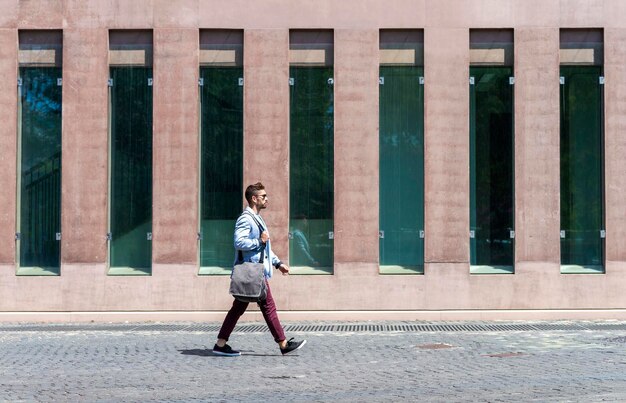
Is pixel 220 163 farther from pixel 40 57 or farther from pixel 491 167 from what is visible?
pixel 491 167

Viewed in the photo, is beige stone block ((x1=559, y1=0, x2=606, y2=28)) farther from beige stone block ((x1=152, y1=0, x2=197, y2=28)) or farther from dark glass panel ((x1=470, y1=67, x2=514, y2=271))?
beige stone block ((x1=152, y1=0, x2=197, y2=28))

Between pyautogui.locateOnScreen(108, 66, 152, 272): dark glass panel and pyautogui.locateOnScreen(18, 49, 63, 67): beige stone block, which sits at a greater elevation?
pyautogui.locateOnScreen(18, 49, 63, 67): beige stone block

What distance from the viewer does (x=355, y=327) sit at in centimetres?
1681

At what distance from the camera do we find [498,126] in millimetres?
18109

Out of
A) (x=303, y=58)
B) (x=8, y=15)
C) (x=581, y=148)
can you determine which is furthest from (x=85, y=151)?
(x=581, y=148)

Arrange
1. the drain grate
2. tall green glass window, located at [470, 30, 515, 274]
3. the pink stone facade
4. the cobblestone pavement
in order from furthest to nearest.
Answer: tall green glass window, located at [470, 30, 515, 274] < the pink stone facade < the drain grate < the cobblestone pavement

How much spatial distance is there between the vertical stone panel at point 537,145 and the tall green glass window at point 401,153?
1.53m

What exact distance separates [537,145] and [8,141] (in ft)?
27.2

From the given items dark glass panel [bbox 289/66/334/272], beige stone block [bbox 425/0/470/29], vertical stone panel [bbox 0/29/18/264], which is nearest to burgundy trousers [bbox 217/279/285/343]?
dark glass panel [bbox 289/66/334/272]

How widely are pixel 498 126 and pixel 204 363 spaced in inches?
299

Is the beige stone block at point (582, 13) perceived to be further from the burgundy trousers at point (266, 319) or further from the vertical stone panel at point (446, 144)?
the burgundy trousers at point (266, 319)

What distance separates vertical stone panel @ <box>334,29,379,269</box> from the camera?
58.6 feet

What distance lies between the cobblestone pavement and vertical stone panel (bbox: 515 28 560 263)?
2.56 meters

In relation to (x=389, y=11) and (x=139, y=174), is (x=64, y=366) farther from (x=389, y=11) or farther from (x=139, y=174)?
(x=389, y=11)
